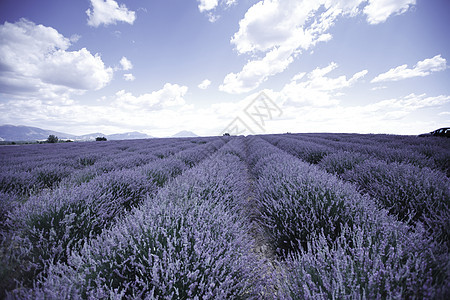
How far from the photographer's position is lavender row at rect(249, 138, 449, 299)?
91cm

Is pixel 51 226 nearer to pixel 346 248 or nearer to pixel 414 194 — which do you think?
pixel 346 248

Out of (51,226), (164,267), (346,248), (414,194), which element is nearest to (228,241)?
(164,267)

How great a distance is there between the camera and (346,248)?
128 centimetres

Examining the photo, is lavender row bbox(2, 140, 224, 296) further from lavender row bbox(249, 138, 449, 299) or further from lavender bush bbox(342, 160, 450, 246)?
lavender bush bbox(342, 160, 450, 246)

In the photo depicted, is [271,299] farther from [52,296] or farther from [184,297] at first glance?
[52,296]

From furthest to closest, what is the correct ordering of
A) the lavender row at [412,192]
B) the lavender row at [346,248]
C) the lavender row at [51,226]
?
the lavender row at [412,192] → the lavender row at [51,226] → the lavender row at [346,248]

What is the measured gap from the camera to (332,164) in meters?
4.20

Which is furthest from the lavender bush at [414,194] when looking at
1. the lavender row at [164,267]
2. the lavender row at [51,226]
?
the lavender row at [51,226]

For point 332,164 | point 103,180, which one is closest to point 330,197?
point 332,164

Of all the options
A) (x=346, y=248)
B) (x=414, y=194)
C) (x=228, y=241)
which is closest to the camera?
(x=346, y=248)

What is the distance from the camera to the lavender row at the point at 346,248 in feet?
3.00

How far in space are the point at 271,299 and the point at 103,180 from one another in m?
2.65

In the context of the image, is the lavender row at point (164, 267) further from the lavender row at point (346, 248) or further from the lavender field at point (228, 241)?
the lavender row at point (346, 248)

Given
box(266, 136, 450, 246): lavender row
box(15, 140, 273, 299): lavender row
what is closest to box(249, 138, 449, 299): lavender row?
box(266, 136, 450, 246): lavender row
